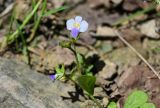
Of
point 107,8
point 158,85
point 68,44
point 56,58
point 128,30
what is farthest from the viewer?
point 107,8

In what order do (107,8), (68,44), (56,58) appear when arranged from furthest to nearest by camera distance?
(107,8)
(56,58)
(68,44)

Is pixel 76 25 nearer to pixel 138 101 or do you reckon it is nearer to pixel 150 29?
pixel 138 101

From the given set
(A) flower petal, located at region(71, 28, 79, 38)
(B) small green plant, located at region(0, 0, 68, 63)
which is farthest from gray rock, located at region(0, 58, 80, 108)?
(A) flower petal, located at region(71, 28, 79, 38)

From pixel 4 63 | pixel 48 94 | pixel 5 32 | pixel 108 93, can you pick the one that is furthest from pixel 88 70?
pixel 5 32

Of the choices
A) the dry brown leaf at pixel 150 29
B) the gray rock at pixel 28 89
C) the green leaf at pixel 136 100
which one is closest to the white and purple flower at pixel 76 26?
the gray rock at pixel 28 89

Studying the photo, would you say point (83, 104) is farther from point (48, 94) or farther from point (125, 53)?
point (125, 53)

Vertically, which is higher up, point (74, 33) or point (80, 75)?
point (74, 33)

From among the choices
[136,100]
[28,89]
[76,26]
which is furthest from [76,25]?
[136,100]

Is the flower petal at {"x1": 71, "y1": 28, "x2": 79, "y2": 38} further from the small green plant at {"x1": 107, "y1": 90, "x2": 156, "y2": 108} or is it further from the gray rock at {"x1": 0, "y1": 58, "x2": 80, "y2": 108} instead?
the small green plant at {"x1": 107, "y1": 90, "x2": 156, "y2": 108}
